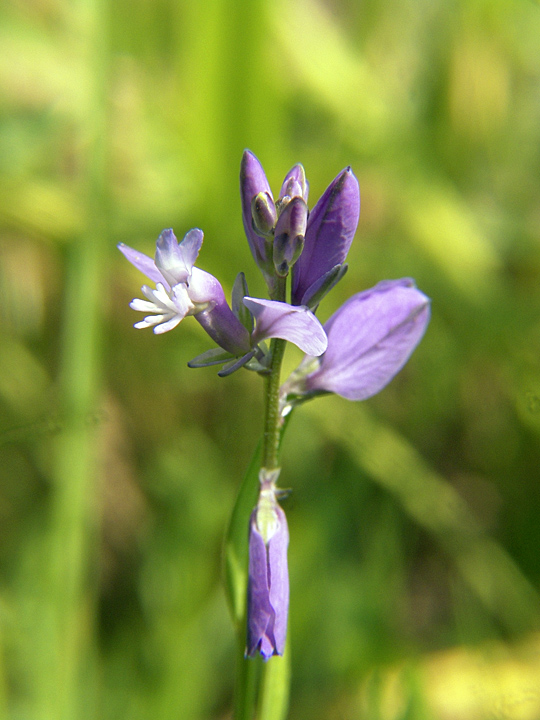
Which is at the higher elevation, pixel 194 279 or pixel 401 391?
pixel 401 391

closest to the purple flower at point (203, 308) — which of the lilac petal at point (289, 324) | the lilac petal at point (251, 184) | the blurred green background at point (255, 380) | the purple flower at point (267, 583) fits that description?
the lilac petal at point (289, 324)

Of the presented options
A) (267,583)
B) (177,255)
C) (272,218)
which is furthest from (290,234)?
(267,583)

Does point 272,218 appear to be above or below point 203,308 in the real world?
above

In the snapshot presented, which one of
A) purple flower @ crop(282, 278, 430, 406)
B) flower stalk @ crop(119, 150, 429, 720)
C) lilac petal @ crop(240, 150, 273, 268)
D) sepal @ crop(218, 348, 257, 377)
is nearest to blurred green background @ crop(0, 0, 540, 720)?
flower stalk @ crop(119, 150, 429, 720)

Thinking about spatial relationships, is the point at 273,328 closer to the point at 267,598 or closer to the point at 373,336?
the point at 373,336

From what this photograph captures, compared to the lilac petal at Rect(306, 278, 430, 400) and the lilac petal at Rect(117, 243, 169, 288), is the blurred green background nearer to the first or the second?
the lilac petal at Rect(306, 278, 430, 400)

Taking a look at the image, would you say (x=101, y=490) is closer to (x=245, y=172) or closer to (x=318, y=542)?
(x=318, y=542)

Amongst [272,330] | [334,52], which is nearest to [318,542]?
[272,330]
